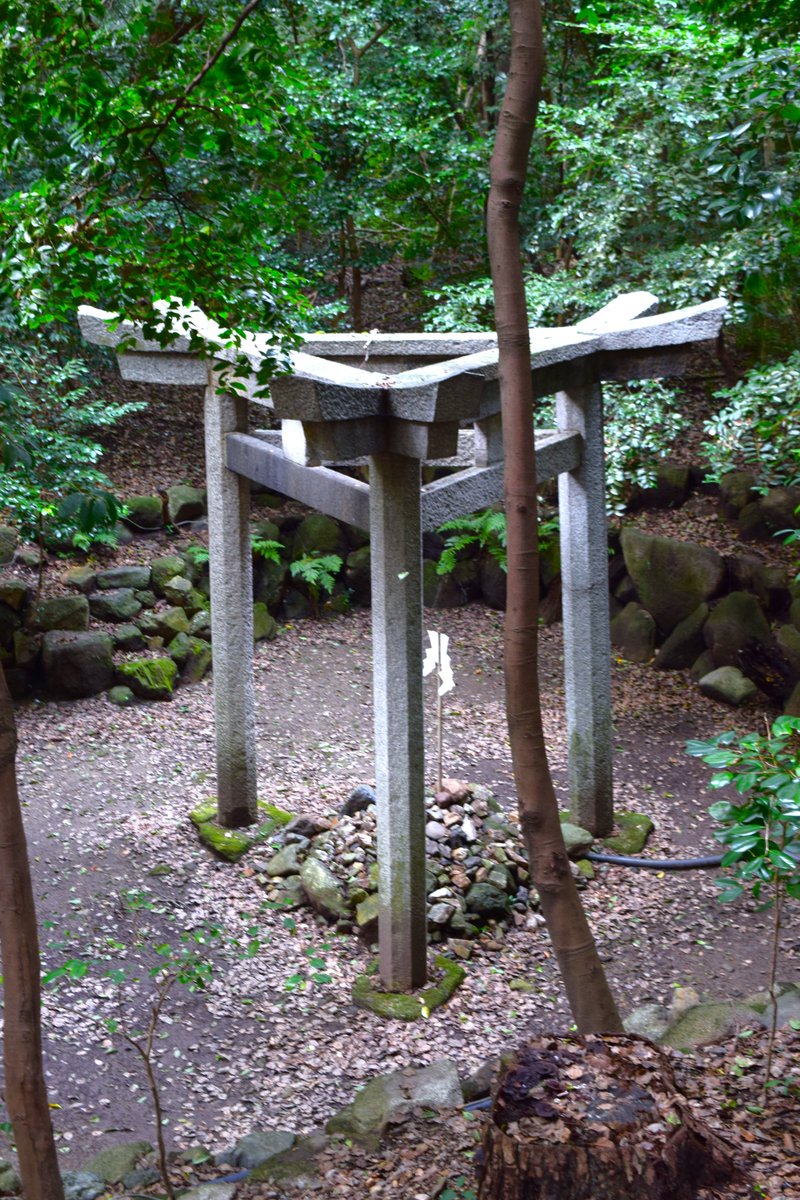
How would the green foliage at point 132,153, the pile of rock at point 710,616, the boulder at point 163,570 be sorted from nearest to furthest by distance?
the green foliage at point 132,153, the pile of rock at point 710,616, the boulder at point 163,570

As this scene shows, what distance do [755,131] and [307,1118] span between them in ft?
13.7

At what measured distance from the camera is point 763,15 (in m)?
4.38

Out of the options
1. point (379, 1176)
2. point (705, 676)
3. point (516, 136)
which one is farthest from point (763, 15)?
point (705, 676)

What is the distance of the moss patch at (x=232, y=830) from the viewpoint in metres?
6.44

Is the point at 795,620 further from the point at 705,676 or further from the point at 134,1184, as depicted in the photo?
the point at 134,1184

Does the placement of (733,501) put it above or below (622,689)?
above

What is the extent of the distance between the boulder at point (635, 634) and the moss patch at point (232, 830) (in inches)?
151

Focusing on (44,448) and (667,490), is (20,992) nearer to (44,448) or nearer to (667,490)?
(44,448)

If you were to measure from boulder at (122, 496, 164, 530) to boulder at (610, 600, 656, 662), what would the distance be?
14.5 feet

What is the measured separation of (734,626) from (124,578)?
5.18m

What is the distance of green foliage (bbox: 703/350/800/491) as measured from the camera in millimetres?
7363

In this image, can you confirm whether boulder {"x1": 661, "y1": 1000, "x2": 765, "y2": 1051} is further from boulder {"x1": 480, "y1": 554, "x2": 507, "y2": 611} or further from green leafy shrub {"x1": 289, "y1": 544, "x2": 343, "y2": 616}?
boulder {"x1": 480, "y1": 554, "x2": 507, "y2": 611}

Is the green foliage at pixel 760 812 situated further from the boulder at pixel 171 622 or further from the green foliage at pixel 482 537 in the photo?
the boulder at pixel 171 622

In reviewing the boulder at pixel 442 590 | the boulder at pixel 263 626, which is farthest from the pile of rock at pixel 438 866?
the boulder at pixel 442 590
